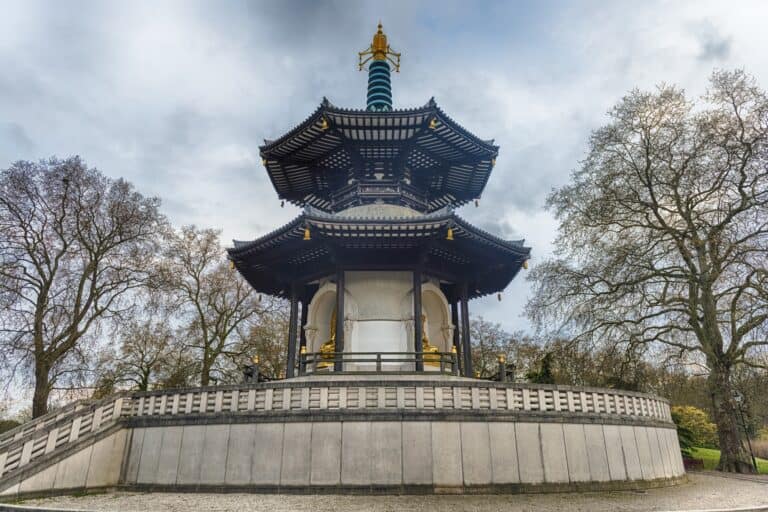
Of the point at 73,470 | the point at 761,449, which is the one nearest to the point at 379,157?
the point at 73,470

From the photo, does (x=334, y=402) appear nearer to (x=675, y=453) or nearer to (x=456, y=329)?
(x=456, y=329)

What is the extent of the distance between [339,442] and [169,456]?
4207mm

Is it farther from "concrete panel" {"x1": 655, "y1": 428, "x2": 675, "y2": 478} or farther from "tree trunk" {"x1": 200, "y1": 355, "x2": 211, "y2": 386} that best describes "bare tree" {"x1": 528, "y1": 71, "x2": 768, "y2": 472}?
"tree trunk" {"x1": 200, "y1": 355, "x2": 211, "y2": 386}

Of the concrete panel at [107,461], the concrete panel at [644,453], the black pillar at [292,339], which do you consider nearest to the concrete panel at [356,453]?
the concrete panel at [107,461]

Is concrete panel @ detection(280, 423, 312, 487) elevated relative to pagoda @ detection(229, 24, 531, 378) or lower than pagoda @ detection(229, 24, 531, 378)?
lower

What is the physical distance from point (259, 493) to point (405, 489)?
3188mm

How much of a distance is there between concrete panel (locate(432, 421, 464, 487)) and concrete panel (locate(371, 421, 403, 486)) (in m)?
0.76

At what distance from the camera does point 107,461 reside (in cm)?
1148

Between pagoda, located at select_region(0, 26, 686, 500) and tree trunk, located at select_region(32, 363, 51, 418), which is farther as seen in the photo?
tree trunk, located at select_region(32, 363, 51, 418)

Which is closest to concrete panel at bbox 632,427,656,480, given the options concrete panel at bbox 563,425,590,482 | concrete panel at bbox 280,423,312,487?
concrete panel at bbox 563,425,590,482

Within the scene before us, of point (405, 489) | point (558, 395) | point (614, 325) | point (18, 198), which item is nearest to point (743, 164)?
point (614, 325)

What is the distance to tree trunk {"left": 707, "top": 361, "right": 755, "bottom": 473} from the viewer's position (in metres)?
17.2

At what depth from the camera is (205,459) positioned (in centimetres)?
1111

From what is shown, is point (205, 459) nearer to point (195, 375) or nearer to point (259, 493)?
point (259, 493)
